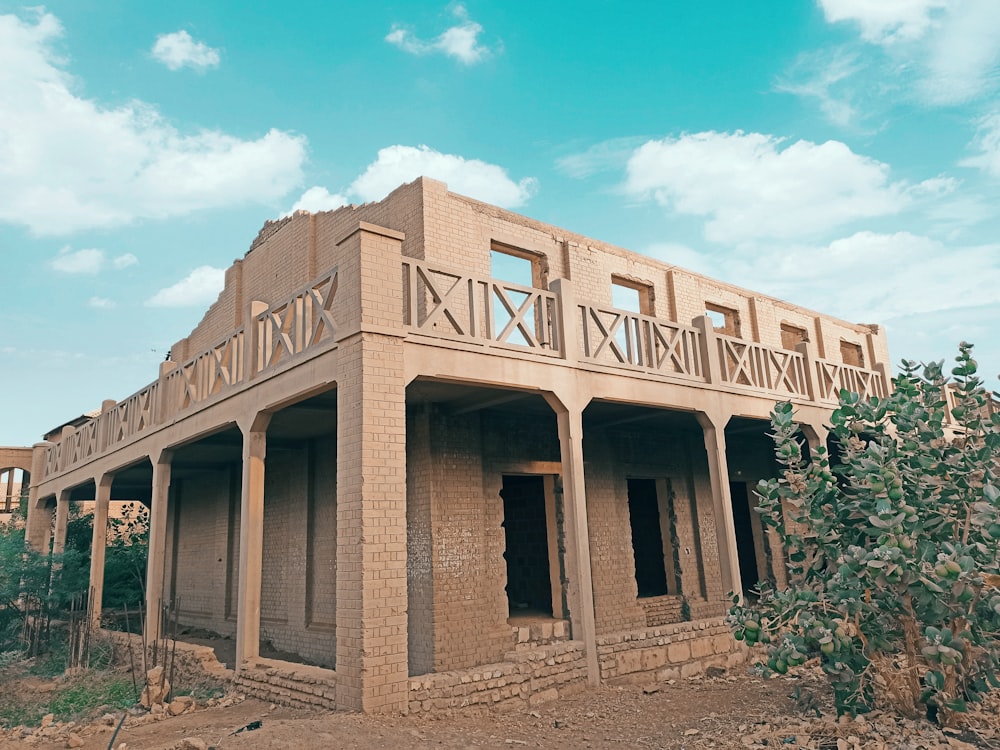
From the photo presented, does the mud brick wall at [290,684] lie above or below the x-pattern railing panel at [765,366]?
below

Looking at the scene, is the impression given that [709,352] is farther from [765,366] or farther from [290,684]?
[290,684]

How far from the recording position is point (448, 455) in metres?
10.1

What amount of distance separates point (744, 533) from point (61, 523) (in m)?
16.4

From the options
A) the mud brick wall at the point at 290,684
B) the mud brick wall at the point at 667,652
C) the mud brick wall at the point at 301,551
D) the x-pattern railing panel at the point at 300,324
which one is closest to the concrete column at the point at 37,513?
the mud brick wall at the point at 301,551

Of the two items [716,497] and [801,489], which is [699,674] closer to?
[716,497]

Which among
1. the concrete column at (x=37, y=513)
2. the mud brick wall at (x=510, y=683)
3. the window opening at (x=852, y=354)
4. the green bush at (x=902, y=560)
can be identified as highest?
the window opening at (x=852, y=354)

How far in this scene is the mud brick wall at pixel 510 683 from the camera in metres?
6.83

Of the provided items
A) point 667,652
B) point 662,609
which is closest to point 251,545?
point 667,652

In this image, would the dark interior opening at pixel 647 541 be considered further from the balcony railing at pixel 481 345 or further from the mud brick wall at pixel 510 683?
the mud brick wall at pixel 510 683

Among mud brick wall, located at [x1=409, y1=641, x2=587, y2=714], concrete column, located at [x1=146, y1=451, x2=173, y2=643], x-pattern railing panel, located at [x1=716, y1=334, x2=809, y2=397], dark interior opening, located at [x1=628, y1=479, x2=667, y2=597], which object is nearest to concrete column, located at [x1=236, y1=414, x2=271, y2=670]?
mud brick wall, located at [x1=409, y1=641, x2=587, y2=714]

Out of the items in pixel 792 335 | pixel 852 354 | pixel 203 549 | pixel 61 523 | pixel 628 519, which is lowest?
pixel 203 549

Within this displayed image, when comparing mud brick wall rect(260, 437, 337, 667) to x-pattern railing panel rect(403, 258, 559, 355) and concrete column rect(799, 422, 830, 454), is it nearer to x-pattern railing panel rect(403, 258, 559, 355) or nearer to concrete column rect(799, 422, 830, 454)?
x-pattern railing panel rect(403, 258, 559, 355)

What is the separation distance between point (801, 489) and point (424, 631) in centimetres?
535

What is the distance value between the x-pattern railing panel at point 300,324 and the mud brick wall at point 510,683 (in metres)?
3.73
